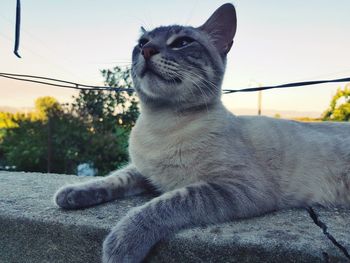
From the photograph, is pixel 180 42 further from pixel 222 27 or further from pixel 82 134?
pixel 82 134

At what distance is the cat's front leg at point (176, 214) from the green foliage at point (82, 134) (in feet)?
16.0

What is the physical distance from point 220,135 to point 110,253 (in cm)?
83

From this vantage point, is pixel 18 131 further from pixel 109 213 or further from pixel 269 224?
pixel 269 224

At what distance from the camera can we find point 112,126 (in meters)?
6.90

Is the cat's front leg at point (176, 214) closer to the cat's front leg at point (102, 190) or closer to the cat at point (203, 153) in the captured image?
the cat at point (203, 153)

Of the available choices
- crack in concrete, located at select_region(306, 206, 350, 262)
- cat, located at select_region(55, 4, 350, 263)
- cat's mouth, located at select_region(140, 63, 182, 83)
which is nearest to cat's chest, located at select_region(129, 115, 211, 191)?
cat, located at select_region(55, 4, 350, 263)

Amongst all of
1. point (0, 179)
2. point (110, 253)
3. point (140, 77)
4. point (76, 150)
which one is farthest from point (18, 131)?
point (110, 253)

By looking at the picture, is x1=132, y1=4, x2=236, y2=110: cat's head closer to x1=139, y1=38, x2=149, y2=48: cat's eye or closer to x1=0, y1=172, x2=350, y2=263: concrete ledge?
x1=139, y1=38, x2=149, y2=48: cat's eye

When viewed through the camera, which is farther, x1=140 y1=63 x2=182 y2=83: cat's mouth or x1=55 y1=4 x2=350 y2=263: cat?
x1=140 y1=63 x2=182 y2=83: cat's mouth

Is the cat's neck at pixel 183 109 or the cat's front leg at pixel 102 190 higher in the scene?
the cat's neck at pixel 183 109

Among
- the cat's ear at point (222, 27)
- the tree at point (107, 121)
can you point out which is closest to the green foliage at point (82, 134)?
the tree at point (107, 121)

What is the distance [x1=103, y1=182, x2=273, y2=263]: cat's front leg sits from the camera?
1409 mm

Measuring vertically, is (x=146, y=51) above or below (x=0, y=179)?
above

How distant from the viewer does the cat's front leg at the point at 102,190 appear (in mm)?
1824
